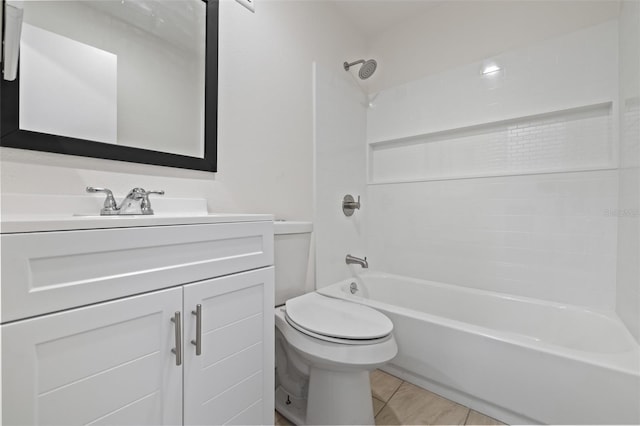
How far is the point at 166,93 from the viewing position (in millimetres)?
1157

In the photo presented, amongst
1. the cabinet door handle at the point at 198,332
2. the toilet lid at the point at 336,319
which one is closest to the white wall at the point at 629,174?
the toilet lid at the point at 336,319

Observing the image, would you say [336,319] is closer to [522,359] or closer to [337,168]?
[522,359]

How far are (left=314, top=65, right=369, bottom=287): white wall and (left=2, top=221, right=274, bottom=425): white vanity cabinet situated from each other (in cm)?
94

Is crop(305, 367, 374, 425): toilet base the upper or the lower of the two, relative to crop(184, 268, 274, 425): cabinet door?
lower

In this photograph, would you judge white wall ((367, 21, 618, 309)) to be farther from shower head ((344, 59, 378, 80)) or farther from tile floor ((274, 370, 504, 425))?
tile floor ((274, 370, 504, 425))

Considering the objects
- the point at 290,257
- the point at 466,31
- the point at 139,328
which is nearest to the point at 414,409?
the point at 290,257

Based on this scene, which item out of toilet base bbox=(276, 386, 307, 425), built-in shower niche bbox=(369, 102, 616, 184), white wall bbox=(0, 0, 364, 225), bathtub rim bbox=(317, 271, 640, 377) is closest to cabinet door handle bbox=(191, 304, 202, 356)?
white wall bbox=(0, 0, 364, 225)

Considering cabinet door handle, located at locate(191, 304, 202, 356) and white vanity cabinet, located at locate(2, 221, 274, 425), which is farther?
cabinet door handle, located at locate(191, 304, 202, 356)

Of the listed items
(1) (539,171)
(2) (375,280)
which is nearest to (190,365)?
(2) (375,280)

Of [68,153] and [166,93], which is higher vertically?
[166,93]

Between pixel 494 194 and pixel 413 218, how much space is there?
580 millimetres

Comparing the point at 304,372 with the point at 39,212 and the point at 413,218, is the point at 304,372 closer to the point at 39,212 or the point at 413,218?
the point at 39,212

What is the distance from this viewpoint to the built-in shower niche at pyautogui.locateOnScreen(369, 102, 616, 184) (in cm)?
154

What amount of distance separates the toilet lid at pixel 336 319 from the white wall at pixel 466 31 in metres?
1.88
